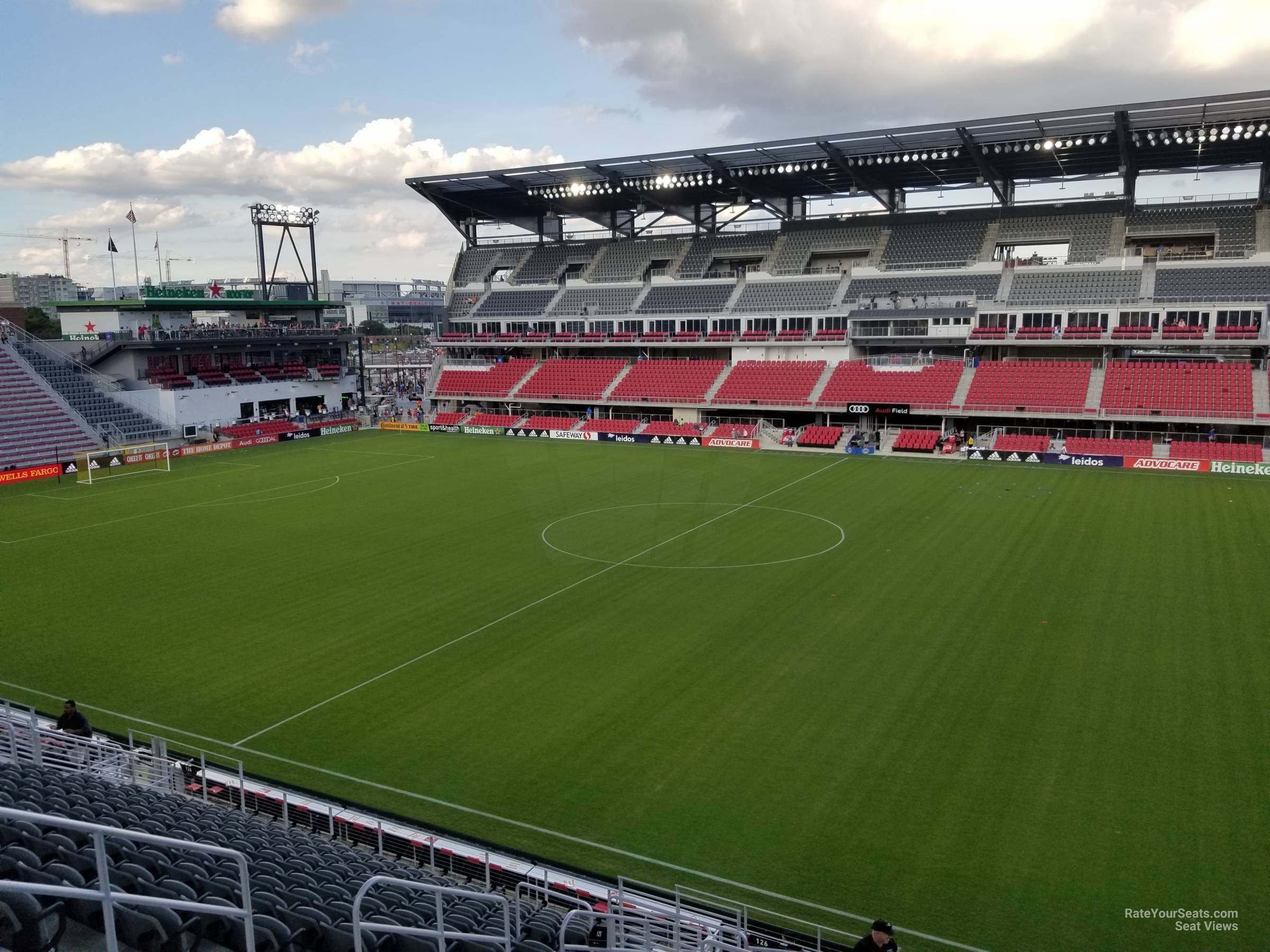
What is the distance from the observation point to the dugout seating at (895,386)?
1929 inches

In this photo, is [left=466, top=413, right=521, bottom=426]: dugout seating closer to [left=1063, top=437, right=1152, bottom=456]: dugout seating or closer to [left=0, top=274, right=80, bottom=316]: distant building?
[left=1063, top=437, right=1152, bottom=456]: dugout seating

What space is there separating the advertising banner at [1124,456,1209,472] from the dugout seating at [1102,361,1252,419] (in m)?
3.52

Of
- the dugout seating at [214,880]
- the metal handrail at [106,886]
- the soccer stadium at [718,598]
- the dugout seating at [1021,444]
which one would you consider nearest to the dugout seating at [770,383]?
the soccer stadium at [718,598]

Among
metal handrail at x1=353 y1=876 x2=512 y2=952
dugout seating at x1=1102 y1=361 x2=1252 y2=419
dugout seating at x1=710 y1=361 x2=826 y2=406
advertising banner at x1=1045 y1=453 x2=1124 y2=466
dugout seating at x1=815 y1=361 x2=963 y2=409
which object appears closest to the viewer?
metal handrail at x1=353 y1=876 x2=512 y2=952

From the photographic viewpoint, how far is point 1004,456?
43688 millimetres

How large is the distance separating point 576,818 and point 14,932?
25.8ft

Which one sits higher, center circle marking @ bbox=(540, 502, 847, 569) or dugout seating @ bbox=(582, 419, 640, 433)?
dugout seating @ bbox=(582, 419, 640, 433)

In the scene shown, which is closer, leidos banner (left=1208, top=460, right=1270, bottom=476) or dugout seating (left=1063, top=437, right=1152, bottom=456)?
leidos banner (left=1208, top=460, right=1270, bottom=476)

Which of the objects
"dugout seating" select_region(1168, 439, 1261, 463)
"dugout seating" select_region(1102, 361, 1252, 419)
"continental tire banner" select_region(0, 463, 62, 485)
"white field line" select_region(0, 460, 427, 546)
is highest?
"dugout seating" select_region(1102, 361, 1252, 419)

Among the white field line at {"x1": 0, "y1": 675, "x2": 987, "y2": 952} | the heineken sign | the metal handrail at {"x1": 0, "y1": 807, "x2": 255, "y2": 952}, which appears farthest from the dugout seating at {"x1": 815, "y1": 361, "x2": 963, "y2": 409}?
the metal handrail at {"x1": 0, "y1": 807, "x2": 255, "y2": 952}

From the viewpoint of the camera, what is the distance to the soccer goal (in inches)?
1671

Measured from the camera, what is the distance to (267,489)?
39031mm

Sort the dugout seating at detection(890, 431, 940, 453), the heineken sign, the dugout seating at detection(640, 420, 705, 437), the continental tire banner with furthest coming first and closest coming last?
the heineken sign, the dugout seating at detection(640, 420, 705, 437), the dugout seating at detection(890, 431, 940, 453), the continental tire banner

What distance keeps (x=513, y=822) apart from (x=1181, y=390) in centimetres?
4440
